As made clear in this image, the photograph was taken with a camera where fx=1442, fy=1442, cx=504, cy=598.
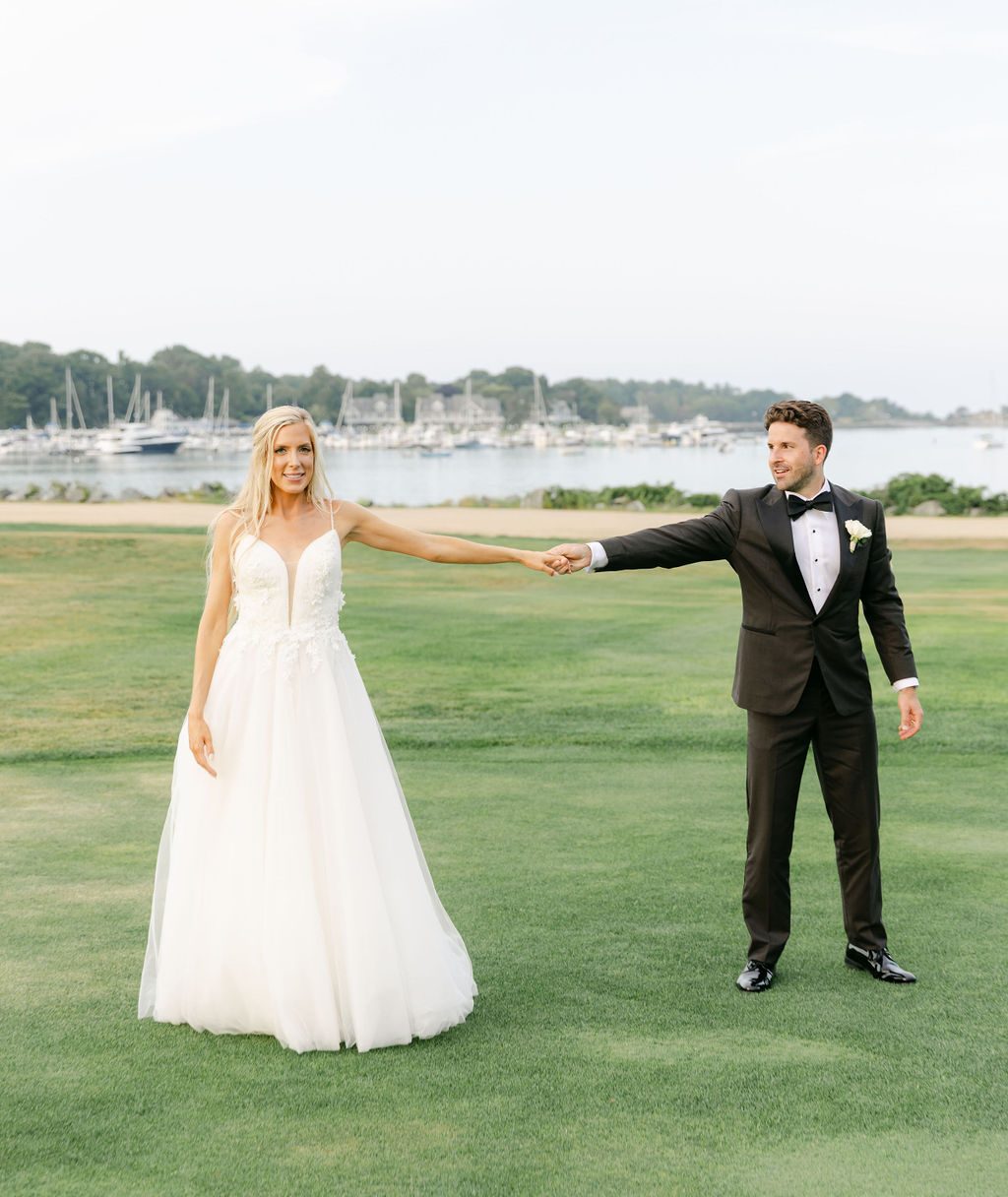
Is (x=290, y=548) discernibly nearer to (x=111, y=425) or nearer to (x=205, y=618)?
(x=205, y=618)

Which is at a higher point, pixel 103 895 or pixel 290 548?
pixel 290 548

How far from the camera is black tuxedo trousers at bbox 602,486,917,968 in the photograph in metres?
5.48

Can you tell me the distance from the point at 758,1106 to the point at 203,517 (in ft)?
107

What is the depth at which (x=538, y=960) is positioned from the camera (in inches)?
227

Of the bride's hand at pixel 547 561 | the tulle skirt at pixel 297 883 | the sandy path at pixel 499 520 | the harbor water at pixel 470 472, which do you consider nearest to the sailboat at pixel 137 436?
the harbor water at pixel 470 472

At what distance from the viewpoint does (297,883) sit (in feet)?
16.3

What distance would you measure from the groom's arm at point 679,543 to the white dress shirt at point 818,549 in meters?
0.24

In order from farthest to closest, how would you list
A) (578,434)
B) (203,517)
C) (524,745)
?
(578,434), (203,517), (524,745)

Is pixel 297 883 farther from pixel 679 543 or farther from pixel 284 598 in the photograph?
pixel 679 543

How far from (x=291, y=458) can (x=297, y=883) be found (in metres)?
1.50

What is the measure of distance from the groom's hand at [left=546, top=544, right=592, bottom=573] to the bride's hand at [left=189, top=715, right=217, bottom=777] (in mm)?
1631

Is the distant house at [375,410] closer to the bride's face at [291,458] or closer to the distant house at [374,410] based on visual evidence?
the distant house at [374,410]

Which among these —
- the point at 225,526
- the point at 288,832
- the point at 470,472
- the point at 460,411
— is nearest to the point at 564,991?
the point at 288,832

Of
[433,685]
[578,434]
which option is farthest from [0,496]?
[578,434]
